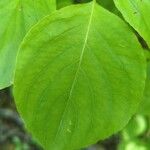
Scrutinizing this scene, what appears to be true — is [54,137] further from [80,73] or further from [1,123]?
[1,123]

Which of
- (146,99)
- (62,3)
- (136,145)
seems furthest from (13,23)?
(136,145)

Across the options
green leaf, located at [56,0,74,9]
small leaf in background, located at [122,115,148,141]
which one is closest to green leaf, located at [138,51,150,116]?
green leaf, located at [56,0,74,9]

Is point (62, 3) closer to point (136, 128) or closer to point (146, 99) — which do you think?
point (146, 99)

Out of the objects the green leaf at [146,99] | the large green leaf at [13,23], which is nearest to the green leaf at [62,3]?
the large green leaf at [13,23]

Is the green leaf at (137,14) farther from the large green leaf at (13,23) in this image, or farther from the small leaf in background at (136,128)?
the small leaf in background at (136,128)

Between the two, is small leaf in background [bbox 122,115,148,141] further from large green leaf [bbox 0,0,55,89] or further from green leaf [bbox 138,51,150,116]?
large green leaf [bbox 0,0,55,89]
